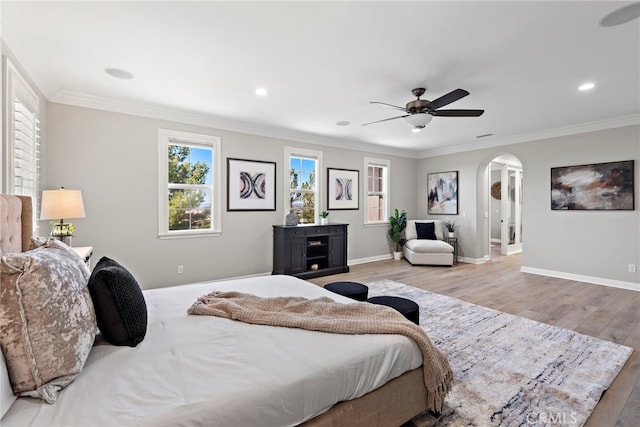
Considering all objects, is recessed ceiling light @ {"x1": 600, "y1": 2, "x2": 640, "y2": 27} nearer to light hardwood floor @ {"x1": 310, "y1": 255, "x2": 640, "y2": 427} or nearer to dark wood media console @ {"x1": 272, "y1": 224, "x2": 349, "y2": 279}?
light hardwood floor @ {"x1": 310, "y1": 255, "x2": 640, "y2": 427}

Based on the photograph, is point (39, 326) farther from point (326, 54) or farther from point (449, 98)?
point (449, 98)

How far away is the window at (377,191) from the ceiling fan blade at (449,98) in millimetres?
3483

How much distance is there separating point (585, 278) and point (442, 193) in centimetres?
311

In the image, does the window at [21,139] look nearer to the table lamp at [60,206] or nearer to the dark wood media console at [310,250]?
the table lamp at [60,206]

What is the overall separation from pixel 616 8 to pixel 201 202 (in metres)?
4.88

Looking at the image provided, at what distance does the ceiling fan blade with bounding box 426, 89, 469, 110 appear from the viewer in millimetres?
2871

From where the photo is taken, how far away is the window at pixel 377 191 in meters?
6.86

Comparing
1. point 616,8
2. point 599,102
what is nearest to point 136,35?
point 616,8

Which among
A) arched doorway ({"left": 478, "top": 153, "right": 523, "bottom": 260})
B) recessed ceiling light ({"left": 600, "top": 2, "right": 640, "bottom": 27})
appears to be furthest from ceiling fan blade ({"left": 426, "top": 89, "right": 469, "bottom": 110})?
arched doorway ({"left": 478, "top": 153, "right": 523, "bottom": 260})

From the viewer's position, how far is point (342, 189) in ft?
20.6

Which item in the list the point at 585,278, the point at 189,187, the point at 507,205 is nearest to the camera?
the point at 189,187

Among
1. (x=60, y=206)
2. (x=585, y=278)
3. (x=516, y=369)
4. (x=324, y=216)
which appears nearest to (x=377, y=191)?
(x=324, y=216)

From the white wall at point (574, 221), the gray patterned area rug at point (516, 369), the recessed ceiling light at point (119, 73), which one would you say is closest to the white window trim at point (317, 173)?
the recessed ceiling light at point (119, 73)

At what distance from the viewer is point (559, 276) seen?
529 cm
